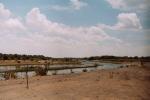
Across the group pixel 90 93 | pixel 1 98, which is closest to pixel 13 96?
pixel 1 98

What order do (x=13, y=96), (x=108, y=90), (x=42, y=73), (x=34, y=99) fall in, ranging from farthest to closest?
(x=42, y=73) → (x=108, y=90) → (x=13, y=96) → (x=34, y=99)

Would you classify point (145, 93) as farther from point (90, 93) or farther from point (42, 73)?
point (42, 73)

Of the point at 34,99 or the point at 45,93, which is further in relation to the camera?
the point at 45,93

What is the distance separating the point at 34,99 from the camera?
42.3ft

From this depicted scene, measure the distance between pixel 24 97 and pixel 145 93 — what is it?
5590 millimetres

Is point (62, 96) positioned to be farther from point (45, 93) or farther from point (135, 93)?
point (135, 93)

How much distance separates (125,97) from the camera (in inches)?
508

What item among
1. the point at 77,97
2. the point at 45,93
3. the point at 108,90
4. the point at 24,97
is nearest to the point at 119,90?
the point at 108,90

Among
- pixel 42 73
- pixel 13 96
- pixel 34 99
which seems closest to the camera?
pixel 34 99

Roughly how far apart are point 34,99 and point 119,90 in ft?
14.9

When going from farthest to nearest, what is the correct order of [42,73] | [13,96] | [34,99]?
[42,73] → [13,96] → [34,99]

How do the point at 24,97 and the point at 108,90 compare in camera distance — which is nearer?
the point at 24,97

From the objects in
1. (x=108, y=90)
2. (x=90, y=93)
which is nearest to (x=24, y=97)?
(x=90, y=93)

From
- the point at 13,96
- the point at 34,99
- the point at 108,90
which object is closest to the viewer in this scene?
the point at 34,99
